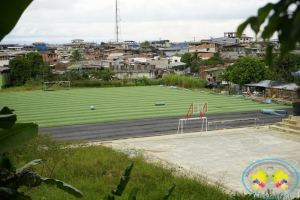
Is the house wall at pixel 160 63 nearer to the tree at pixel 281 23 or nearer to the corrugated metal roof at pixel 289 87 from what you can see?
the corrugated metal roof at pixel 289 87

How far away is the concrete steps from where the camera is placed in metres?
18.5

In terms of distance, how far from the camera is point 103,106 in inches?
1087

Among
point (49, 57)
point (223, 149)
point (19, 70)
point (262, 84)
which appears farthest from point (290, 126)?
point (49, 57)

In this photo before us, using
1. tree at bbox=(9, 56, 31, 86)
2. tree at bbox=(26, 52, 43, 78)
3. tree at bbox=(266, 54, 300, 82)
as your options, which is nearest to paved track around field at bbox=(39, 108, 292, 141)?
tree at bbox=(266, 54, 300, 82)

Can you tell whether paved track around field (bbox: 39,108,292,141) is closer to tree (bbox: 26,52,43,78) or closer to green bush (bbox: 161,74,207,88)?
green bush (bbox: 161,74,207,88)

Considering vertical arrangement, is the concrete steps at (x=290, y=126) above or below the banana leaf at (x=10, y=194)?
below

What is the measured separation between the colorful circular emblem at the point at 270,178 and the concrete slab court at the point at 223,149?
0.67 feet

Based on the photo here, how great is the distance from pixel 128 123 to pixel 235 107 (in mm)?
9448

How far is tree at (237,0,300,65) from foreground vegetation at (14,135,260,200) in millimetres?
6359

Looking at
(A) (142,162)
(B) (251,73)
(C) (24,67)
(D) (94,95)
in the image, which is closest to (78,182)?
(A) (142,162)

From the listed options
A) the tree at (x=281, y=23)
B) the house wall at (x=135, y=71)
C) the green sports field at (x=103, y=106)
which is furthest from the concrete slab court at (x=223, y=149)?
the house wall at (x=135, y=71)

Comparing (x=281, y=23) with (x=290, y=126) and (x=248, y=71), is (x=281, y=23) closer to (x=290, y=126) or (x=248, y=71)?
(x=290, y=126)

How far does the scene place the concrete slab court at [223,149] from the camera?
1213cm

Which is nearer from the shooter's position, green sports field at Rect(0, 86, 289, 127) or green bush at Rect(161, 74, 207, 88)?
green sports field at Rect(0, 86, 289, 127)
